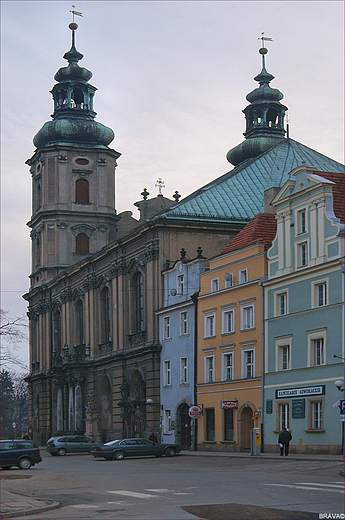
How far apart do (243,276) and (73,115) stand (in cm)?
4733

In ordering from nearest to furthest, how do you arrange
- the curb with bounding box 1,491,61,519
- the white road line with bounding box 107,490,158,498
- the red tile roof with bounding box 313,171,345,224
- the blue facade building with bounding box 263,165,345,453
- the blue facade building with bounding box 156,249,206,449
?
1. the curb with bounding box 1,491,61,519
2. the white road line with bounding box 107,490,158,498
3. the blue facade building with bounding box 263,165,345,453
4. the red tile roof with bounding box 313,171,345,224
5. the blue facade building with bounding box 156,249,206,449

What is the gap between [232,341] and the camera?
5012cm

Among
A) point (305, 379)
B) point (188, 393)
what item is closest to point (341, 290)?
point (305, 379)

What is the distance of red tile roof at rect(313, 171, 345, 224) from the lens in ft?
143

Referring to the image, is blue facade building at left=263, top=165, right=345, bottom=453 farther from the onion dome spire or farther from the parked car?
the onion dome spire

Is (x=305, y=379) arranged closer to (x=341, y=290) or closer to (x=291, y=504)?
(x=341, y=290)

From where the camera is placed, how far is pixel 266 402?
46.0 m

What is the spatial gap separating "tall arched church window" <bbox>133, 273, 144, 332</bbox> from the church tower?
2203 cm

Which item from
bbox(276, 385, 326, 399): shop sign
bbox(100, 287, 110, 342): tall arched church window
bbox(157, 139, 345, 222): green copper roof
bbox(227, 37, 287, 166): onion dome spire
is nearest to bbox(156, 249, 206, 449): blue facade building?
bbox(157, 139, 345, 222): green copper roof

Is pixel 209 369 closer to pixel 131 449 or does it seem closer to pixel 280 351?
pixel 280 351

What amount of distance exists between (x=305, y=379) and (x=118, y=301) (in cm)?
2938

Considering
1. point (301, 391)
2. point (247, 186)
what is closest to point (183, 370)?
point (301, 391)

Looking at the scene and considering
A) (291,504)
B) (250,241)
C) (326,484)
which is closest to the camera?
(291,504)

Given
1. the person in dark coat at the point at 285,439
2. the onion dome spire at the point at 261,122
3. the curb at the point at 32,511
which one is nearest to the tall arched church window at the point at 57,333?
the onion dome spire at the point at 261,122
